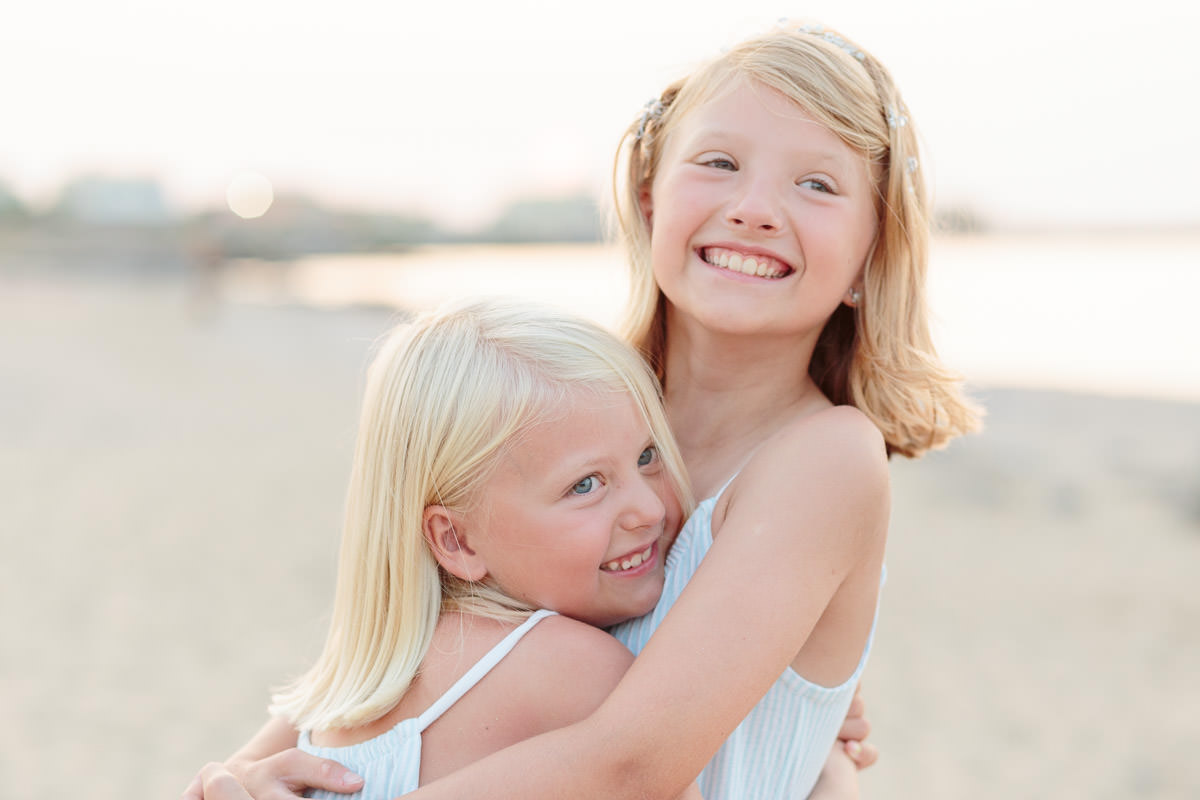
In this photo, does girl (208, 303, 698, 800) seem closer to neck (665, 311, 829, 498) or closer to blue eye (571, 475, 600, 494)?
blue eye (571, 475, 600, 494)

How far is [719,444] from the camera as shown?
2.16m

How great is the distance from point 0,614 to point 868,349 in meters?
6.62

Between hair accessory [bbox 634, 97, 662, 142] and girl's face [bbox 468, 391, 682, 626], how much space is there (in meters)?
0.79

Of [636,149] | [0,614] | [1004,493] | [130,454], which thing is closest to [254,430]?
[130,454]

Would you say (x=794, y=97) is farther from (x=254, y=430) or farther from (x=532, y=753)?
(x=254, y=430)

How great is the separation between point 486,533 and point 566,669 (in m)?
0.29

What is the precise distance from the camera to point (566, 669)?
5.47 feet

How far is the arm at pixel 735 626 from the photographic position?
1.55m

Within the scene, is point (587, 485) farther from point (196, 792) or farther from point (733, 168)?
point (196, 792)

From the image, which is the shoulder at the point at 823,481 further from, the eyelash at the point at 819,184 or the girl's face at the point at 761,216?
the eyelash at the point at 819,184

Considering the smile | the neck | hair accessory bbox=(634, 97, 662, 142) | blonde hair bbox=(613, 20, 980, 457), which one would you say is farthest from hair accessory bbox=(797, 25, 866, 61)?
the neck

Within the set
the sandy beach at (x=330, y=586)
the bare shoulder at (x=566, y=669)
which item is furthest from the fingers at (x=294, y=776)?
the sandy beach at (x=330, y=586)

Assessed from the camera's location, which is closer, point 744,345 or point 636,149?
point 744,345

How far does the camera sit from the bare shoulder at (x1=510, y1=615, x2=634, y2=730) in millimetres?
1645
